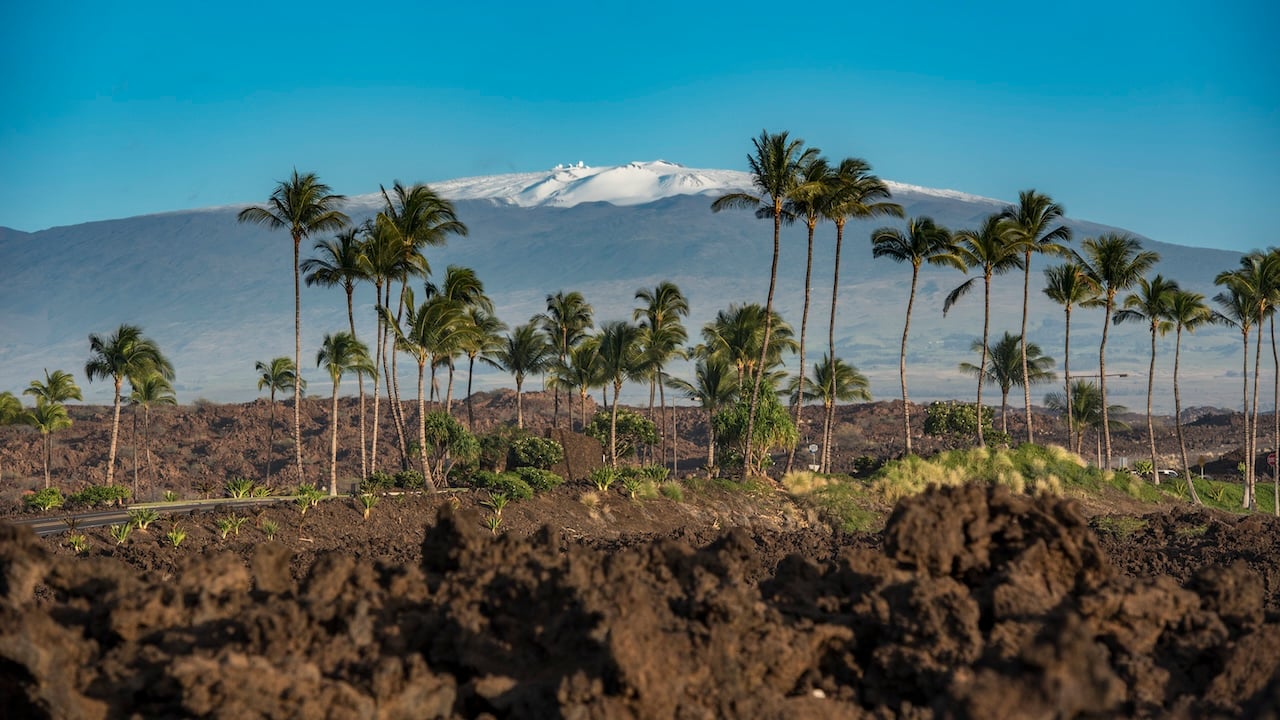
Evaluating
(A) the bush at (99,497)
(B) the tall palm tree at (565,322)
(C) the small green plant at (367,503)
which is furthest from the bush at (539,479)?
(B) the tall palm tree at (565,322)

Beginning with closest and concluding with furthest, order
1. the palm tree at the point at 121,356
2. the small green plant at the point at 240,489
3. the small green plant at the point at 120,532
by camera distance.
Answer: the small green plant at the point at 120,532
the small green plant at the point at 240,489
the palm tree at the point at 121,356

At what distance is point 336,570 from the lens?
10891mm

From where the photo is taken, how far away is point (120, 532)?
27.1 m

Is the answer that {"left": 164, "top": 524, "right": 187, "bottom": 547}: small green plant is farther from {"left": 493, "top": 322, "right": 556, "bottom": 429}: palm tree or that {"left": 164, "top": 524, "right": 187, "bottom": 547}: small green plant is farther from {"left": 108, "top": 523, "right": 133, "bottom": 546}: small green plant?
{"left": 493, "top": 322, "right": 556, "bottom": 429}: palm tree

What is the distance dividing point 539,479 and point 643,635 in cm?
2959

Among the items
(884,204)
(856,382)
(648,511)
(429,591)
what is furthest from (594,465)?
(429,591)

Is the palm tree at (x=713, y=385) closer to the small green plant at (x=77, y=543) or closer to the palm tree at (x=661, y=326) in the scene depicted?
the palm tree at (x=661, y=326)

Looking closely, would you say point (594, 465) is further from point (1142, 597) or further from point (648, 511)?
point (1142, 597)

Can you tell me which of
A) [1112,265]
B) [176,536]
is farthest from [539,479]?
[1112,265]

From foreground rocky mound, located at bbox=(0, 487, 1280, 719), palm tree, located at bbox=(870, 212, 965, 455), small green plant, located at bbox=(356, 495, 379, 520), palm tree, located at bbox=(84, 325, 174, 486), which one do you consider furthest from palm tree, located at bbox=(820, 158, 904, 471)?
foreground rocky mound, located at bbox=(0, 487, 1280, 719)

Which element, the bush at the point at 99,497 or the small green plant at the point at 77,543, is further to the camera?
the bush at the point at 99,497

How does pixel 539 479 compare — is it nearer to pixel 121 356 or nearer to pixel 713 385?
pixel 121 356

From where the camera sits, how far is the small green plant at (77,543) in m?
25.4

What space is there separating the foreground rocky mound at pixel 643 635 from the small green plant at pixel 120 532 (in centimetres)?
1595
